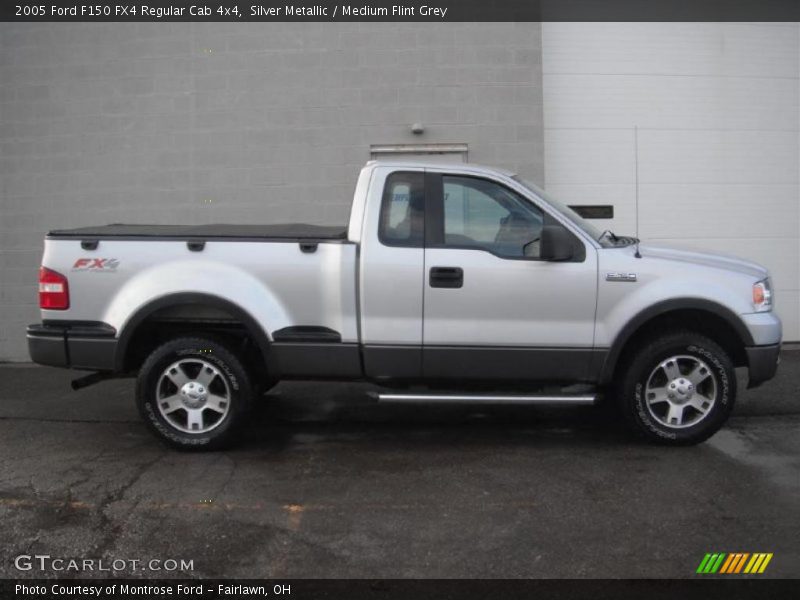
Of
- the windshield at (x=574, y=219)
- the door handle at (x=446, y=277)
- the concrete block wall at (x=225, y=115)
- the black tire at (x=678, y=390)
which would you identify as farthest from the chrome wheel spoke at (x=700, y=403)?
the concrete block wall at (x=225, y=115)

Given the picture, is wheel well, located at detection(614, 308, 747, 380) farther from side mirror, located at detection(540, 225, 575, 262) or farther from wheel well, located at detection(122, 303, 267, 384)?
wheel well, located at detection(122, 303, 267, 384)

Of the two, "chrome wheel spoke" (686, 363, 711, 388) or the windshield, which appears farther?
the windshield

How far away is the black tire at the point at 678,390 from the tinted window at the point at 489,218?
3.52 ft

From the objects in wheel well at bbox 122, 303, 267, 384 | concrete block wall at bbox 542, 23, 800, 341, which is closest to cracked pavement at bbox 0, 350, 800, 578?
wheel well at bbox 122, 303, 267, 384

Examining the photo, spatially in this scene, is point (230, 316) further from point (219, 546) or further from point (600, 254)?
point (600, 254)

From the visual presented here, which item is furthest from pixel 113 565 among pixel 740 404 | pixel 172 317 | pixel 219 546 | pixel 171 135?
pixel 171 135

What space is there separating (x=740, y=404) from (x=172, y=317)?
4854mm

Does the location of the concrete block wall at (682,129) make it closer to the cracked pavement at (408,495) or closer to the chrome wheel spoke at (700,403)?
the cracked pavement at (408,495)

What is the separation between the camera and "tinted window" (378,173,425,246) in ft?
17.0

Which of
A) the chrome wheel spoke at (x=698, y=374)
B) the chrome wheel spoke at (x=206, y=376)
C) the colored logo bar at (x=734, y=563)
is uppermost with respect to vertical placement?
the chrome wheel spoke at (x=206, y=376)

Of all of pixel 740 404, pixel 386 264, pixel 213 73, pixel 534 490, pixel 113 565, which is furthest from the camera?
pixel 213 73

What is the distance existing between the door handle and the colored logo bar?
7.46 ft

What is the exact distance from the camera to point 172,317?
17.3ft

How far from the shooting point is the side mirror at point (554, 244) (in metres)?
A: 5.00
